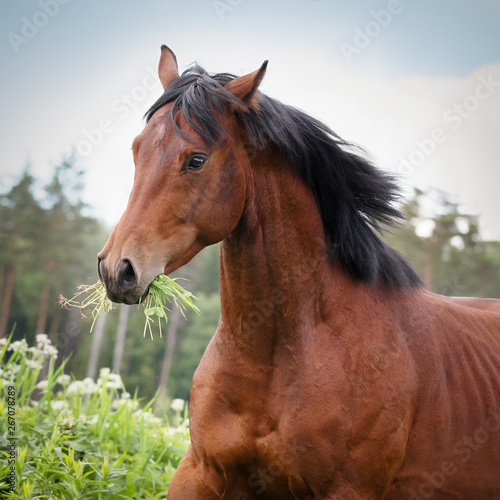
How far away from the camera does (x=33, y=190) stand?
31.4 m

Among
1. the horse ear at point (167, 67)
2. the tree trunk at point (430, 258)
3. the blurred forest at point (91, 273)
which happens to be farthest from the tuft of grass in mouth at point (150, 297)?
the tree trunk at point (430, 258)

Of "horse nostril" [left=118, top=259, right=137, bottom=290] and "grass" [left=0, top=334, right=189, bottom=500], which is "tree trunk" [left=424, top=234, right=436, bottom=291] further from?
"horse nostril" [left=118, top=259, right=137, bottom=290]

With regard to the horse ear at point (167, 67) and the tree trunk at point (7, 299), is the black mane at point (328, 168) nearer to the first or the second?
the horse ear at point (167, 67)

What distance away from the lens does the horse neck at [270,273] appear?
2.70m

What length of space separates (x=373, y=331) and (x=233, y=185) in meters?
1.10

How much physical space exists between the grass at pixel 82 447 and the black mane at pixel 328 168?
229cm

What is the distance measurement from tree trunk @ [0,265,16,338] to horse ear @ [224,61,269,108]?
2676 cm

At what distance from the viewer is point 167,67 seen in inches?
125

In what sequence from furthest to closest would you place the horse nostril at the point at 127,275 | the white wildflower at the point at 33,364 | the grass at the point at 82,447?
1. the white wildflower at the point at 33,364
2. the grass at the point at 82,447
3. the horse nostril at the point at 127,275

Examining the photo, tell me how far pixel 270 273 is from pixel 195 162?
70 centimetres

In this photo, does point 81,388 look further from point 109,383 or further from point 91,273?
point 91,273

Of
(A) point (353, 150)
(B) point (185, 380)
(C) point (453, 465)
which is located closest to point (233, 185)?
(A) point (353, 150)

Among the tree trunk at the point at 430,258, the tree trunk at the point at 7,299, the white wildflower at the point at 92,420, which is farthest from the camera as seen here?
the tree trunk at the point at 7,299

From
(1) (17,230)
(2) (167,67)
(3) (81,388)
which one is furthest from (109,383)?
(1) (17,230)
